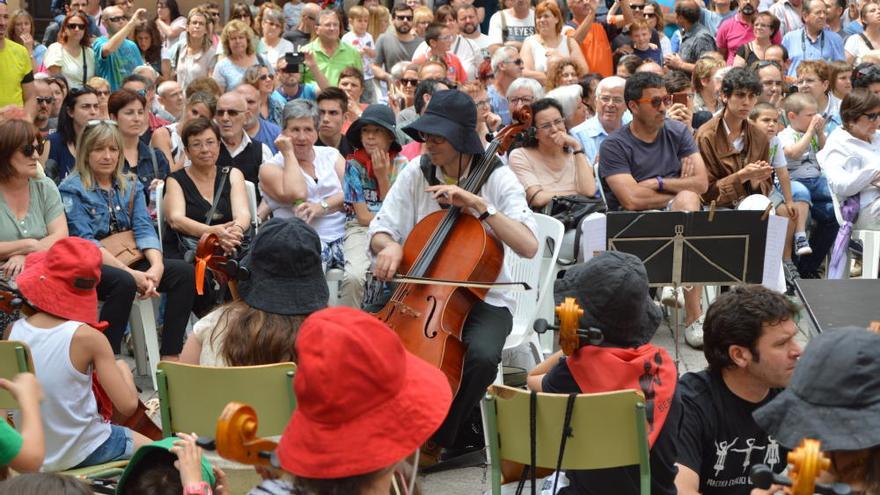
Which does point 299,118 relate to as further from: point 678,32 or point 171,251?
point 678,32

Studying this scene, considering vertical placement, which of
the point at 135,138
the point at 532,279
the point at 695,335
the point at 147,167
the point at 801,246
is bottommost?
the point at 695,335

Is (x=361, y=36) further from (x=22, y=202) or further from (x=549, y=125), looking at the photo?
(x=22, y=202)

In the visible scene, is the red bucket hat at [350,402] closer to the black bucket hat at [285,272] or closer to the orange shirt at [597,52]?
the black bucket hat at [285,272]

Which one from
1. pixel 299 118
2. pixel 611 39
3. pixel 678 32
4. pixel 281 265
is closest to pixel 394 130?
pixel 299 118

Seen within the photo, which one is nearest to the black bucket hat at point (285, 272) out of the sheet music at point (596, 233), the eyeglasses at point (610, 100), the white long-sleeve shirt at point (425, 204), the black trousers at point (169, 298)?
the white long-sleeve shirt at point (425, 204)

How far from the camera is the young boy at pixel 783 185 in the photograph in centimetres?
752

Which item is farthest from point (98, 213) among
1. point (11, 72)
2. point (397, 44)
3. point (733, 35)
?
point (733, 35)

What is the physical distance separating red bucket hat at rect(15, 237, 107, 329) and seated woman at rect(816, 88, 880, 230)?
197 inches

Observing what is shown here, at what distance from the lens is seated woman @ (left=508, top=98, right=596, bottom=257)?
22.3 ft

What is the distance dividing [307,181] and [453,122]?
6.53 ft

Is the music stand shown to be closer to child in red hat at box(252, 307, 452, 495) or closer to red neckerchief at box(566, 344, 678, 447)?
red neckerchief at box(566, 344, 678, 447)

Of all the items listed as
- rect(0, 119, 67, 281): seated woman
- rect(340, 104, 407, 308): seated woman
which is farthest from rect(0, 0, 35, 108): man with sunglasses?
rect(340, 104, 407, 308): seated woman

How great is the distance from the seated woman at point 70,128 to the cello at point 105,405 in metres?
2.89

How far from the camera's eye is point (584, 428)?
3193mm
